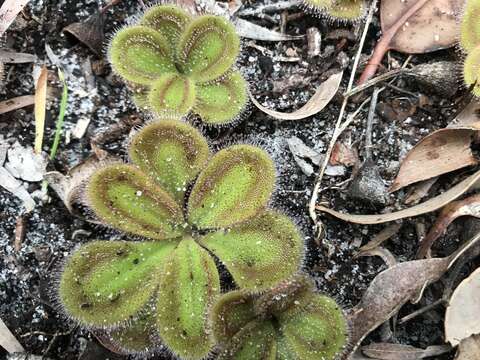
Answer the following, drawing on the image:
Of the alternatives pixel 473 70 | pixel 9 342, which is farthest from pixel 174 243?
pixel 473 70

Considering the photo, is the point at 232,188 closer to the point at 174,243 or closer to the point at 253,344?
the point at 174,243

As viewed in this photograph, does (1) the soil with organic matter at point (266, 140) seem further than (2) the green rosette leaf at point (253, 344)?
Yes

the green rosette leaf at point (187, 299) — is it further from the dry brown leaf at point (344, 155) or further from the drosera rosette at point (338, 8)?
the drosera rosette at point (338, 8)

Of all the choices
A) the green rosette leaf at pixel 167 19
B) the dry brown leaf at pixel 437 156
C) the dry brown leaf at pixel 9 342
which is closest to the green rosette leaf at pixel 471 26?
the dry brown leaf at pixel 437 156

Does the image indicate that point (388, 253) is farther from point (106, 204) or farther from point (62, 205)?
point (62, 205)

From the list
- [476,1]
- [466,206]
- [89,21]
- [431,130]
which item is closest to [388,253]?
[466,206]

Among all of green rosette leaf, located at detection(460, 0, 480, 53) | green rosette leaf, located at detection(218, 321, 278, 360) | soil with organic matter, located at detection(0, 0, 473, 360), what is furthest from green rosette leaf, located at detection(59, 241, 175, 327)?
green rosette leaf, located at detection(460, 0, 480, 53)
